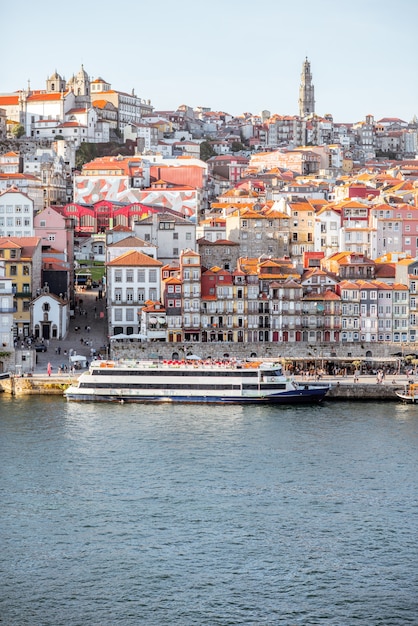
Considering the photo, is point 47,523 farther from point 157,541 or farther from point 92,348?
point 92,348

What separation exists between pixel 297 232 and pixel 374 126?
243 feet

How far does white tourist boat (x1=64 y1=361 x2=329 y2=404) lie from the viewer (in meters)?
43.2

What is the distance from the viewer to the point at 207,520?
27.4 metres

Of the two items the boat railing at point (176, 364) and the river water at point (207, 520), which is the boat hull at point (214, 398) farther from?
the river water at point (207, 520)

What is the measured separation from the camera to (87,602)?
22609 millimetres

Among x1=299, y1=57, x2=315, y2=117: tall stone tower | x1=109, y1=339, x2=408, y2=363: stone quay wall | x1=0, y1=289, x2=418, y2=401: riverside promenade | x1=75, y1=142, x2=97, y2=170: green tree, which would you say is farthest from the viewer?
x1=299, y1=57, x2=315, y2=117: tall stone tower

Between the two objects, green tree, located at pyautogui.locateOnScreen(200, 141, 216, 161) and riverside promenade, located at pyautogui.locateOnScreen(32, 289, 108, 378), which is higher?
green tree, located at pyautogui.locateOnScreen(200, 141, 216, 161)

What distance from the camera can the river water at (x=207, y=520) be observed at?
891 inches

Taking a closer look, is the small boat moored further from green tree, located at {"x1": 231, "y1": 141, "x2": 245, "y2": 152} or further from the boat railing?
green tree, located at {"x1": 231, "y1": 141, "x2": 245, "y2": 152}

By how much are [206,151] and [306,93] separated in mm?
35198

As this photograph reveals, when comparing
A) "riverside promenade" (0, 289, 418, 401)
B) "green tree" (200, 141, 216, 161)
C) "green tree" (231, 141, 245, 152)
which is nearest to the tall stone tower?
"green tree" (231, 141, 245, 152)

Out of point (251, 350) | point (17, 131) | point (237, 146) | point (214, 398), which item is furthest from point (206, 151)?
point (214, 398)

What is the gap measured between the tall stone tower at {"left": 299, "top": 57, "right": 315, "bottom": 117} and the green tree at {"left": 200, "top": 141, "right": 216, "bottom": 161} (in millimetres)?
31305

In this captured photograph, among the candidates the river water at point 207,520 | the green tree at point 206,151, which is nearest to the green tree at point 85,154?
the green tree at point 206,151
